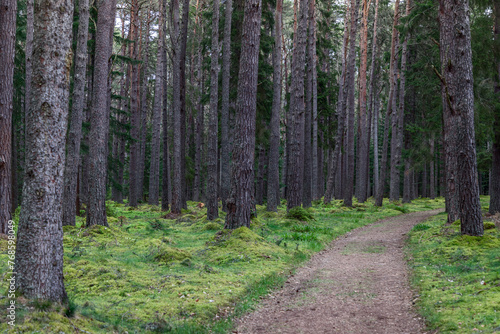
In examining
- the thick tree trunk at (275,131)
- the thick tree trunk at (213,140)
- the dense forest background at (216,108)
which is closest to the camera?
the dense forest background at (216,108)

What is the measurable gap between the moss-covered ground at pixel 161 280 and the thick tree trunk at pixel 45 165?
0.99ft

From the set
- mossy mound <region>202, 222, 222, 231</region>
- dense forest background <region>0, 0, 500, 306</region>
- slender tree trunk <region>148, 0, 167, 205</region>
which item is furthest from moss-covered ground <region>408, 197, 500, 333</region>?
slender tree trunk <region>148, 0, 167, 205</region>

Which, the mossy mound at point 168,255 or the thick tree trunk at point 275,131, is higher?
the thick tree trunk at point 275,131

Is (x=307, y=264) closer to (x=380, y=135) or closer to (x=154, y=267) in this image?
(x=154, y=267)

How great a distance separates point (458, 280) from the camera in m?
6.85

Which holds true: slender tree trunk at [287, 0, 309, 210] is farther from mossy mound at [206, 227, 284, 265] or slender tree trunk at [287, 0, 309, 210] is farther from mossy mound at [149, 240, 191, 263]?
mossy mound at [149, 240, 191, 263]

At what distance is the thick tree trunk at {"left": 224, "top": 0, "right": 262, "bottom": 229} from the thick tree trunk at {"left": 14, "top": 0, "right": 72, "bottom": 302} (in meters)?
6.76

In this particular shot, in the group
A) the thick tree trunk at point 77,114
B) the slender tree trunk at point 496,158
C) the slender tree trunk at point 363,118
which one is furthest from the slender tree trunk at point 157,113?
the slender tree trunk at point 496,158

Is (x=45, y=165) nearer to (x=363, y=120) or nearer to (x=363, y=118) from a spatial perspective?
(x=363, y=120)

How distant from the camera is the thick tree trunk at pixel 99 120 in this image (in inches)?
477

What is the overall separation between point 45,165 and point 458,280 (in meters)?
6.80

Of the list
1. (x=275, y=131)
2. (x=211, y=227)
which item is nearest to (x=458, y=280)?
(x=211, y=227)

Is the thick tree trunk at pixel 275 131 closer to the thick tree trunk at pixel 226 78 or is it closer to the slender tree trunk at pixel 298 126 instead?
the slender tree trunk at pixel 298 126

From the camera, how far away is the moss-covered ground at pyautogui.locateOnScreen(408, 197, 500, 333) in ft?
16.6
